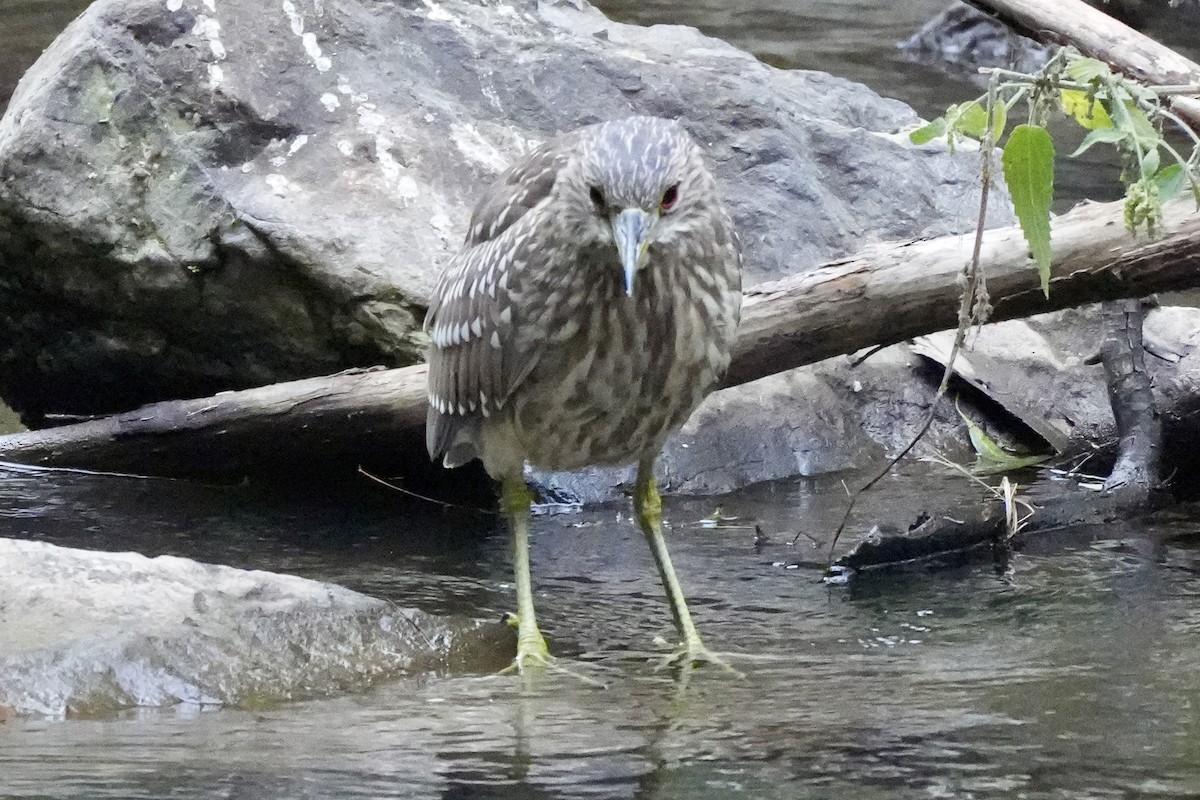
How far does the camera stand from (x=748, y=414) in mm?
5629

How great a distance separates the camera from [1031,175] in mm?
3330

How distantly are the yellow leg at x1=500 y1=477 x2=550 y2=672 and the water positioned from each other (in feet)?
0.29

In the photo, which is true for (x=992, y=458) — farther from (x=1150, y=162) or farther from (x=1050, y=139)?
(x=1050, y=139)

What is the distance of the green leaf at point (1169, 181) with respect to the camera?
12.1 ft

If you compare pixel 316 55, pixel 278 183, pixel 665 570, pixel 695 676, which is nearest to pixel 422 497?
pixel 278 183

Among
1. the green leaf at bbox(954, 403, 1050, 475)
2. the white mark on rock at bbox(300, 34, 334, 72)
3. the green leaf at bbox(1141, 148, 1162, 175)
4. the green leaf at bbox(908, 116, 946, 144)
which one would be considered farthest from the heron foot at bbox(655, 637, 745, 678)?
the white mark on rock at bbox(300, 34, 334, 72)

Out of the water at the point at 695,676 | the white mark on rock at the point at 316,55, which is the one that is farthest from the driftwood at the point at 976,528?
the white mark on rock at the point at 316,55

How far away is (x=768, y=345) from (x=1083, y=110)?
47.0 inches

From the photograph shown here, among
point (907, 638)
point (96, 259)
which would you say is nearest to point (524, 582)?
point (907, 638)

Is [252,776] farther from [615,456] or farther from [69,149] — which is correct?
[69,149]

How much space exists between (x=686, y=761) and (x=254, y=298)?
3.30 metres

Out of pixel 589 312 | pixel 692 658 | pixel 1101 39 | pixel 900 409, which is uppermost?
pixel 1101 39

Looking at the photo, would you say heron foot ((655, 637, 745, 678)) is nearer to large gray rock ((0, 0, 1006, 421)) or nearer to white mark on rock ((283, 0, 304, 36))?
large gray rock ((0, 0, 1006, 421))

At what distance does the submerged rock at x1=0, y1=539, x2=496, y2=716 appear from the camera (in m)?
3.29
